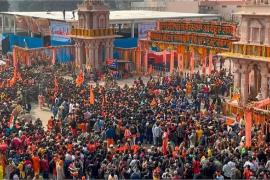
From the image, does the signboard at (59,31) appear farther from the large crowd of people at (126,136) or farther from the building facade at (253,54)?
the building facade at (253,54)

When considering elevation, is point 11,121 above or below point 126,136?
above

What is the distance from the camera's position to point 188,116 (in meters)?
26.7

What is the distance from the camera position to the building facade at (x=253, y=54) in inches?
1157

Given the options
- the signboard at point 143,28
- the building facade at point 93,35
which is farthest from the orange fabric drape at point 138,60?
the signboard at point 143,28

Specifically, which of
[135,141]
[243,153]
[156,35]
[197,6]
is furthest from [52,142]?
[197,6]

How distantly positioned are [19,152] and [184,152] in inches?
267

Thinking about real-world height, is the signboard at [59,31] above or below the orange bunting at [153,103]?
above

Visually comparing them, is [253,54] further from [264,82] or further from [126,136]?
[126,136]

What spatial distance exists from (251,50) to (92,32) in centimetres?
2081

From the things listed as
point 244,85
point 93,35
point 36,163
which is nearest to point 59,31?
point 93,35

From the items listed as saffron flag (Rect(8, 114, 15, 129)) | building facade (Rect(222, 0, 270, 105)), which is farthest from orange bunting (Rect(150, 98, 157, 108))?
saffron flag (Rect(8, 114, 15, 129))

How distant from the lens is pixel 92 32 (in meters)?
47.6

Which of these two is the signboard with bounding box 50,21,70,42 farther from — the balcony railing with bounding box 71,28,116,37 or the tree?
the tree

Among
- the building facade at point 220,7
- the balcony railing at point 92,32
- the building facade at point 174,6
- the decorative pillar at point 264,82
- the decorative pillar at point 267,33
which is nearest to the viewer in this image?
the decorative pillar at point 267,33
